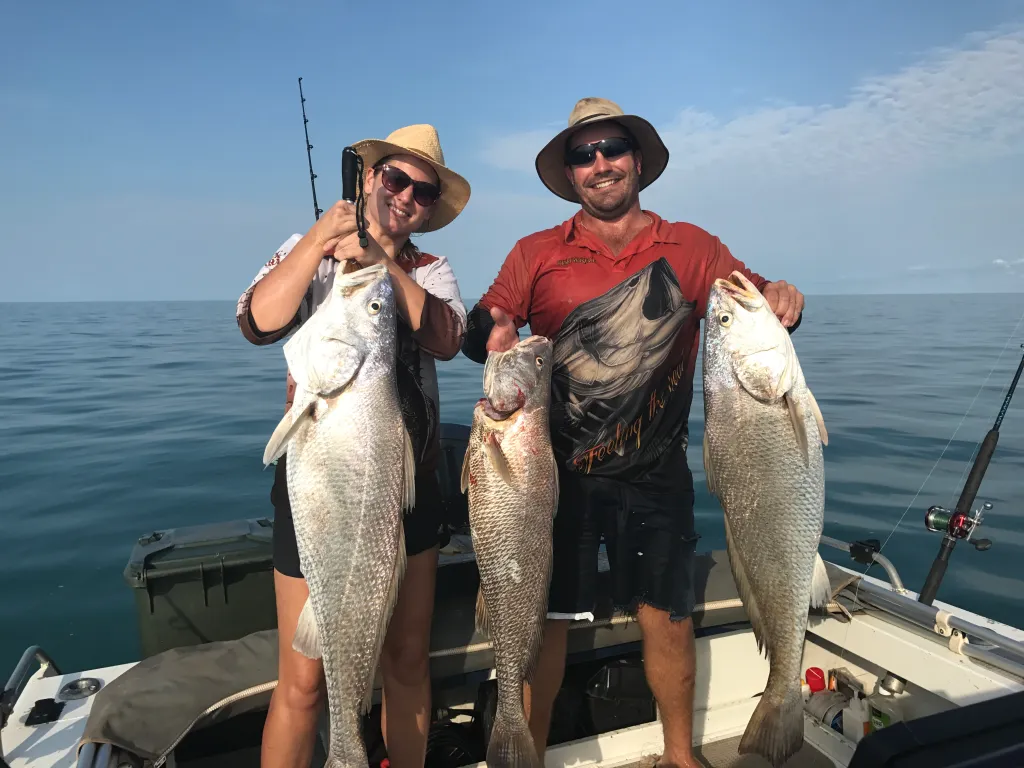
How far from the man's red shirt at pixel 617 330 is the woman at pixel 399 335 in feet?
1.96

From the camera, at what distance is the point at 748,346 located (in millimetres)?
2721

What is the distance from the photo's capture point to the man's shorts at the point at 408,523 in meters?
2.58

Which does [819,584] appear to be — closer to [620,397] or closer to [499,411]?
[620,397]

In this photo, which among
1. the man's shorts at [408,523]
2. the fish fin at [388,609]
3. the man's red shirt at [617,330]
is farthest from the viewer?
the man's red shirt at [617,330]

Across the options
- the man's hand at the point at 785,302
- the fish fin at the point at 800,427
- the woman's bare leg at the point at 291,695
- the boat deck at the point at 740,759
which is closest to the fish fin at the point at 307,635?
the woman's bare leg at the point at 291,695

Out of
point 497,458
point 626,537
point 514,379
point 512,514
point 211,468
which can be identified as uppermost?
point 514,379

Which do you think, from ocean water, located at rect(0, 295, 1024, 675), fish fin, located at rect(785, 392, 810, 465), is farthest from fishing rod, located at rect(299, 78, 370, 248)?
ocean water, located at rect(0, 295, 1024, 675)

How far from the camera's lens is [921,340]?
24891 millimetres

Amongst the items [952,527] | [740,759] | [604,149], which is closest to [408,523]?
[604,149]

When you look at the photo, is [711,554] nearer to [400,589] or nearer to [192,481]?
[400,589]

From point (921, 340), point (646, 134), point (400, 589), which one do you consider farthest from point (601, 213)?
point (921, 340)

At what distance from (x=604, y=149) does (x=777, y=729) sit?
276 cm

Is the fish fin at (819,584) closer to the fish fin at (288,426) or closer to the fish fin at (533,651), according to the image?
the fish fin at (533,651)

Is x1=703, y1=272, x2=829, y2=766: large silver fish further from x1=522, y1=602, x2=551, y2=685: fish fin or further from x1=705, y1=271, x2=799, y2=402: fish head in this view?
x1=522, y1=602, x2=551, y2=685: fish fin
